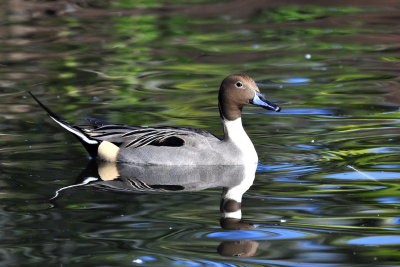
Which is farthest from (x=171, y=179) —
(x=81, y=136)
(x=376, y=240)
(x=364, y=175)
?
(x=376, y=240)

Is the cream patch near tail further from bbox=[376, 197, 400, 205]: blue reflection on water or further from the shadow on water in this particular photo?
bbox=[376, 197, 400, 205]: blue reflection on water

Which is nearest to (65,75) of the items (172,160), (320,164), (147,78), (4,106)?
(147,78)

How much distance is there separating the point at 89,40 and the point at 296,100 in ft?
16.5

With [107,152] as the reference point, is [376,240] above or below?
above

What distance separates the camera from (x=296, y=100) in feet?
38.1

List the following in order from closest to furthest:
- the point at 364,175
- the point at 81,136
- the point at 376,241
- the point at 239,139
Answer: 1. the point at 376,241
2. the point at 364,175
3. the point at 239,139
4. the point at 81,136

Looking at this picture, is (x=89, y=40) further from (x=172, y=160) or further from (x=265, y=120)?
(x=172, y=160)

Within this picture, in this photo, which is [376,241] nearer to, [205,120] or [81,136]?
[81,136]

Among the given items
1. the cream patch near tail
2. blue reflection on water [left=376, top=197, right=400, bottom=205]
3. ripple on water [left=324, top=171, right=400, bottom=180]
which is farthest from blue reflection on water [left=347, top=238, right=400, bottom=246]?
the cream patch near tail

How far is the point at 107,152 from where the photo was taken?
962 centimetres

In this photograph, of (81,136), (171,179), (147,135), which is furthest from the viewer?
(81,136)

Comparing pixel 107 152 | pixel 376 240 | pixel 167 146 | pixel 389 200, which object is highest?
pixel 376 240

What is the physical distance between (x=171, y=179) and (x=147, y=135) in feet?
2.59

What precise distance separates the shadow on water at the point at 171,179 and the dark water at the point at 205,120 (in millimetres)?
73
